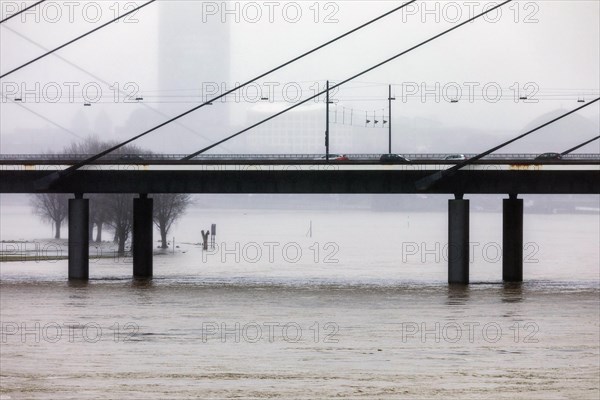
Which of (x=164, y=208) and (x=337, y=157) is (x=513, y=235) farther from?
(x=164, y=208)

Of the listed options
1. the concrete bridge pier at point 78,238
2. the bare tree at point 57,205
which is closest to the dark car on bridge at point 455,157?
the concrete bridge pier at point 78,238

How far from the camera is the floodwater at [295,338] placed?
69.8ft

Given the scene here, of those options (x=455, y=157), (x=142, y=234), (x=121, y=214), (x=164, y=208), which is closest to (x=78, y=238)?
(x=142, y=234)

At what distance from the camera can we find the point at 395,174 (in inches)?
2176

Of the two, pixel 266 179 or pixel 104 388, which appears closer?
pixel 104 388

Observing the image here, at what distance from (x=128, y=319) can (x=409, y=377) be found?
14.9 metres

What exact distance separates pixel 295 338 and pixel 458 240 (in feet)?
88.0

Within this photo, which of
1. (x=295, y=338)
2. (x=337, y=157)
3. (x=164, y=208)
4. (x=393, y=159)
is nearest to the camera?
(x=295, y=338)

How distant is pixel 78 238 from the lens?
5681 cm

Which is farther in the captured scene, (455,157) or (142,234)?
(455,157)

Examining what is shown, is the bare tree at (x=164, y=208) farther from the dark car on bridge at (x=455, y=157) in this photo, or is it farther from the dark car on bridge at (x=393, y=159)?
the dark car on bridge at (x=393, y=159)

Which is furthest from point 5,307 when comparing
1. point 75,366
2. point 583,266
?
point 583,266

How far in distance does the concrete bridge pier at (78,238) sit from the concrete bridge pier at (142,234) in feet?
9.88

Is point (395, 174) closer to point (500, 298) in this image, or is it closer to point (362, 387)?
point (500, 298)
